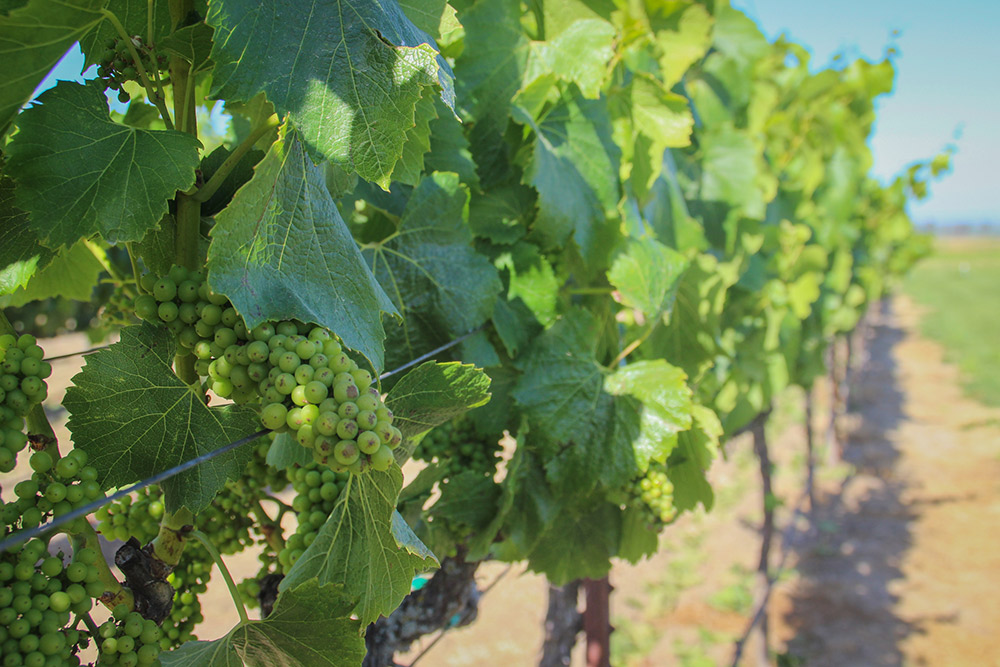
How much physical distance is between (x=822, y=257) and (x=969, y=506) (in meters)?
5.96

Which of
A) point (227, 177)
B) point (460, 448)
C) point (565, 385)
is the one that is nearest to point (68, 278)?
point (227, 177)

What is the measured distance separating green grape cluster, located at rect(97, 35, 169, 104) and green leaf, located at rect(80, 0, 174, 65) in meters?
0.02

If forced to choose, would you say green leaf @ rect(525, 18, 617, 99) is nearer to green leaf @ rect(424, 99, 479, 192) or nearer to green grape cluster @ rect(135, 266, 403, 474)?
green leaf @ rect(424, 99, 479, 192)

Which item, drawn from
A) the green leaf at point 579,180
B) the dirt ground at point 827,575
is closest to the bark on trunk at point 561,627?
the dirt ground at point 827,575

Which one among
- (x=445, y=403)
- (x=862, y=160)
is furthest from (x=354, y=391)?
(x=862, y=160)

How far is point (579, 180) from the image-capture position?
1.75m

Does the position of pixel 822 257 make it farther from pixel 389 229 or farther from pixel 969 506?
pixel 969 506

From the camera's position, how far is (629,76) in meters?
2.25

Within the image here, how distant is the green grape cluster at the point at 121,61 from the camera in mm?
917

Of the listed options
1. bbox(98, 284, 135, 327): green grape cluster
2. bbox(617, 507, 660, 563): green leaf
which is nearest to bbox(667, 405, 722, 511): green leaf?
bbox(617, 507, 660, 563): green leaf

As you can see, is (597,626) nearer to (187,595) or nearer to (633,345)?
(633,345)

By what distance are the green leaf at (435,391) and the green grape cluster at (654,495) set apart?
823 mm

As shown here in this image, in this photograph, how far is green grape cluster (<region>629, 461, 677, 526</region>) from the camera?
67.6 inches

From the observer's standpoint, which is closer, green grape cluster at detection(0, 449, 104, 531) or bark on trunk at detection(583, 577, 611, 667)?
green grape cluster at detection(0, 449, 104, 531)
